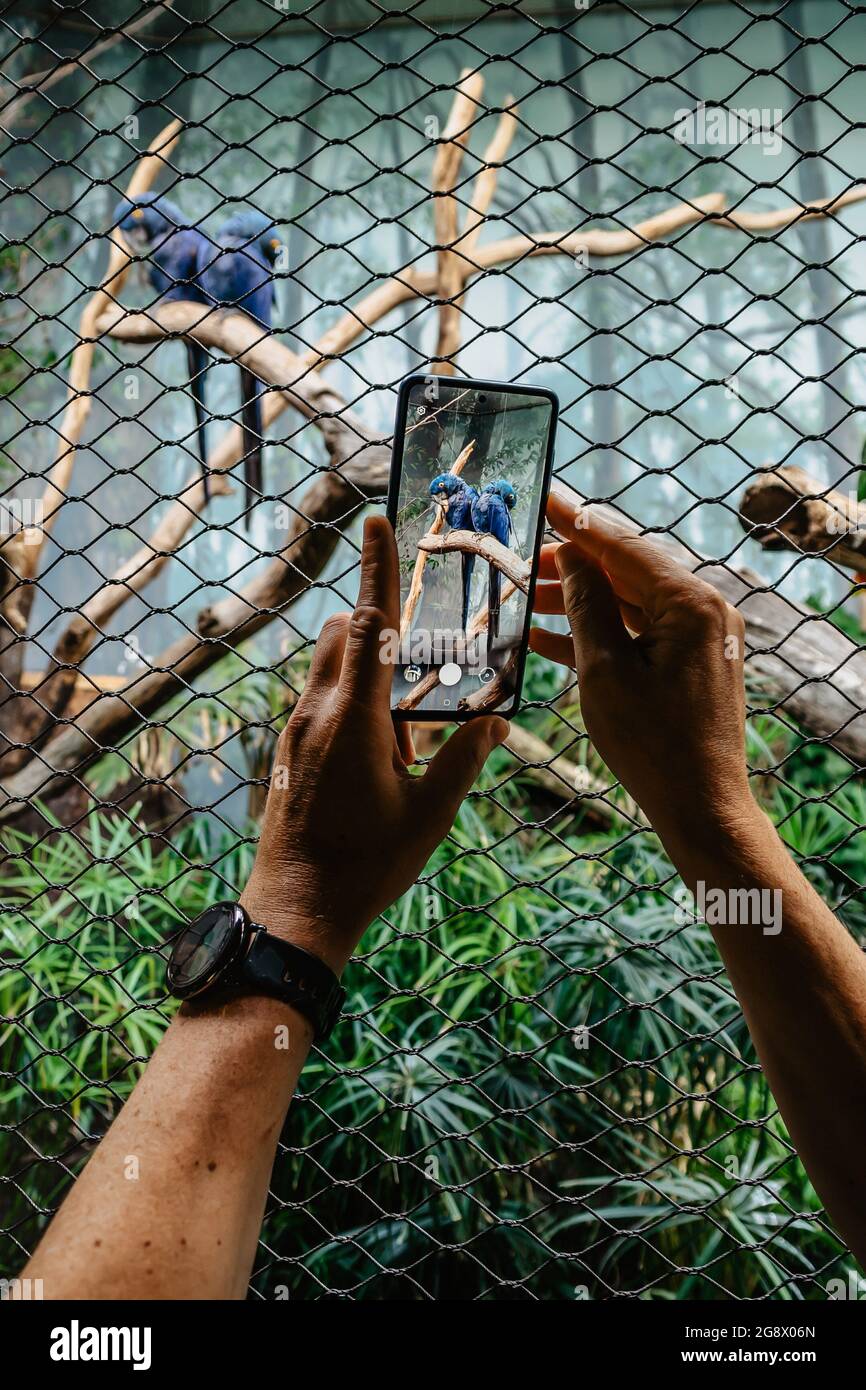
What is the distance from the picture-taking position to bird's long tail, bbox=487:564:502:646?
0.64m

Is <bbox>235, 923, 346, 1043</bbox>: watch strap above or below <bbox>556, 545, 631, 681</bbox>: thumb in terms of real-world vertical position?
below

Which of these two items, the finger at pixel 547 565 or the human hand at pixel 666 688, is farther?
the finger at pixel 547 565

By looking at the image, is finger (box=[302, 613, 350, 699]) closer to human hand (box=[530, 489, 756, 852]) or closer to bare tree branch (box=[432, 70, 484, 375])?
human hand (box=[530, 489, 756, 852])

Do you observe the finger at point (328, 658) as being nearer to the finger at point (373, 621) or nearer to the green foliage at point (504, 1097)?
the finger at point (373, 621)

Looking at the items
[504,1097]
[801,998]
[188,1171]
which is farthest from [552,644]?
[504,1097]

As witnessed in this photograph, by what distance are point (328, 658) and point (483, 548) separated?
138 mm

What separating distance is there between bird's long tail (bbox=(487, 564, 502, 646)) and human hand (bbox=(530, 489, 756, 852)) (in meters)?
0.08

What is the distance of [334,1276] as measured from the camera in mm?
1260

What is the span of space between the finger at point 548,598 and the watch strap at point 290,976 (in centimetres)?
31

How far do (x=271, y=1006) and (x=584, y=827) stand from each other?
5.50ft

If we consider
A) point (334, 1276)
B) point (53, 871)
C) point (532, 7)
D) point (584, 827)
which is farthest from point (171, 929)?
point (532, 7)

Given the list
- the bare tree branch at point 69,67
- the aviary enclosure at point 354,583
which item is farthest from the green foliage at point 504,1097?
the bare tree branch at point 69,67

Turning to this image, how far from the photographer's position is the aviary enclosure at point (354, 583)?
2.82 feet

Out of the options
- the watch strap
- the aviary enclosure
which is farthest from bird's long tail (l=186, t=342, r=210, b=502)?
the watch strap
